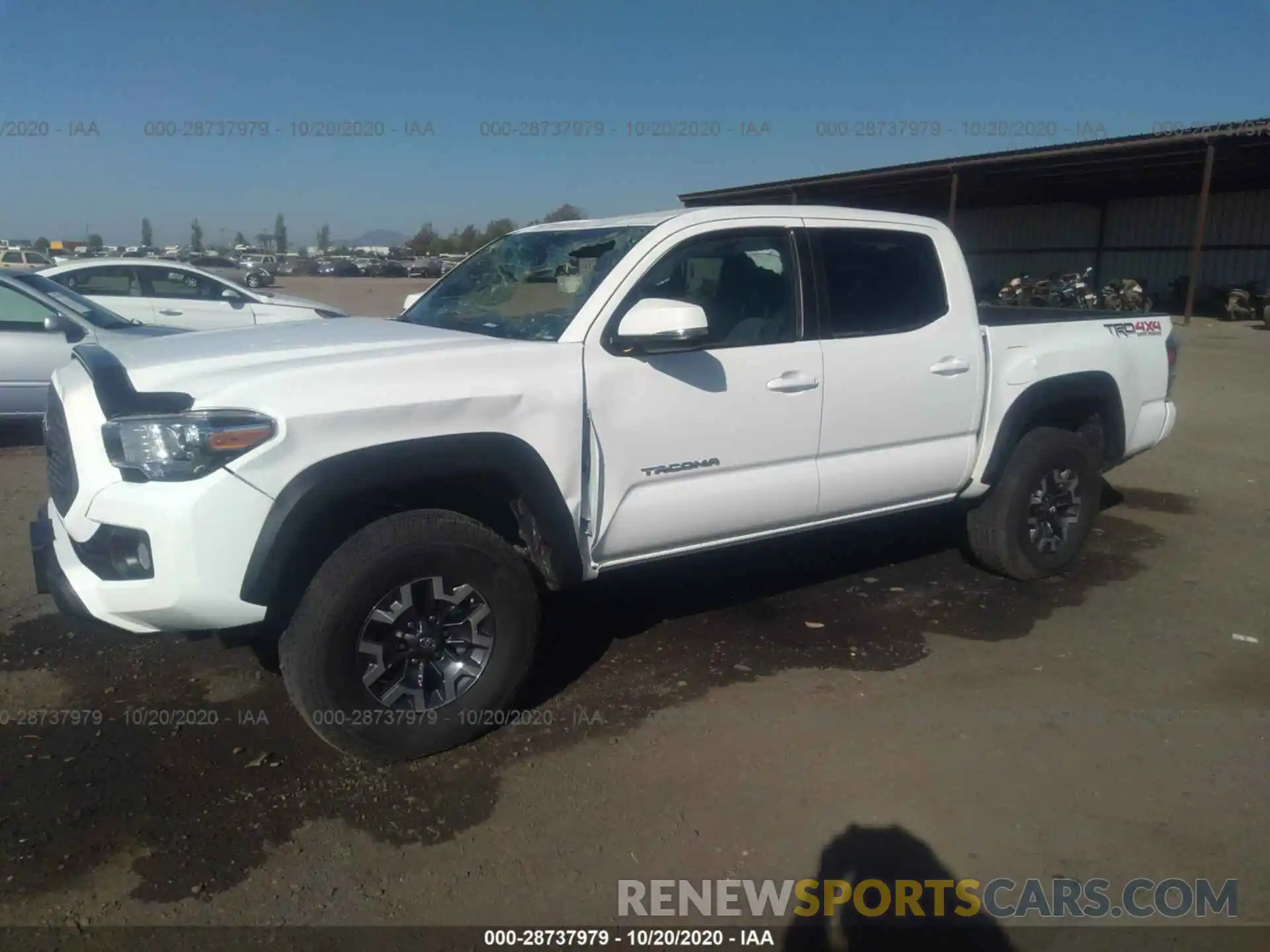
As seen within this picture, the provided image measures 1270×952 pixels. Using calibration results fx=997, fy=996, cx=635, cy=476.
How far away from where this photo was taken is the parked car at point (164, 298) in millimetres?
11133

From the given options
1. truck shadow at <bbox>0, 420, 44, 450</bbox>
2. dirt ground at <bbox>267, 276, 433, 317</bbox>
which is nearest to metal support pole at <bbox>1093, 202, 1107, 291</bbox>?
dirt ground at <bbox>267, 276, 433, 317</bbox>

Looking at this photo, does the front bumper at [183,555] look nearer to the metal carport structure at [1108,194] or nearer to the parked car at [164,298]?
the parked car at [164,298]

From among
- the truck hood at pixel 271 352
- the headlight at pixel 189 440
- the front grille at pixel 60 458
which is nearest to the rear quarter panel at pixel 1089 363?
the truck hood at pixel 271 352

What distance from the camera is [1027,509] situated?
5.25m

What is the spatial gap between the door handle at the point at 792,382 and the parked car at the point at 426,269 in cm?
5156

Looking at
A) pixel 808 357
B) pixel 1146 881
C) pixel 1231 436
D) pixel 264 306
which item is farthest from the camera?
pixel 264 306

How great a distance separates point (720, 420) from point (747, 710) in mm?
1171

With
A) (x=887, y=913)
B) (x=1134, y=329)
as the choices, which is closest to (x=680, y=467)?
(x=887, y=913)

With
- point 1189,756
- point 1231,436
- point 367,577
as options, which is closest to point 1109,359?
point 1189,756

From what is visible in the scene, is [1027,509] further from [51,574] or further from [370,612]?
[51,574]

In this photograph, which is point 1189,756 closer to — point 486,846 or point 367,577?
point 486,846

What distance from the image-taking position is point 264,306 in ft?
37.3

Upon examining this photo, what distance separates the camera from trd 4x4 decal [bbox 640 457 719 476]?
151 inches

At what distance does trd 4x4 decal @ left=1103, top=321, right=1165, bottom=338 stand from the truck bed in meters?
0.04
